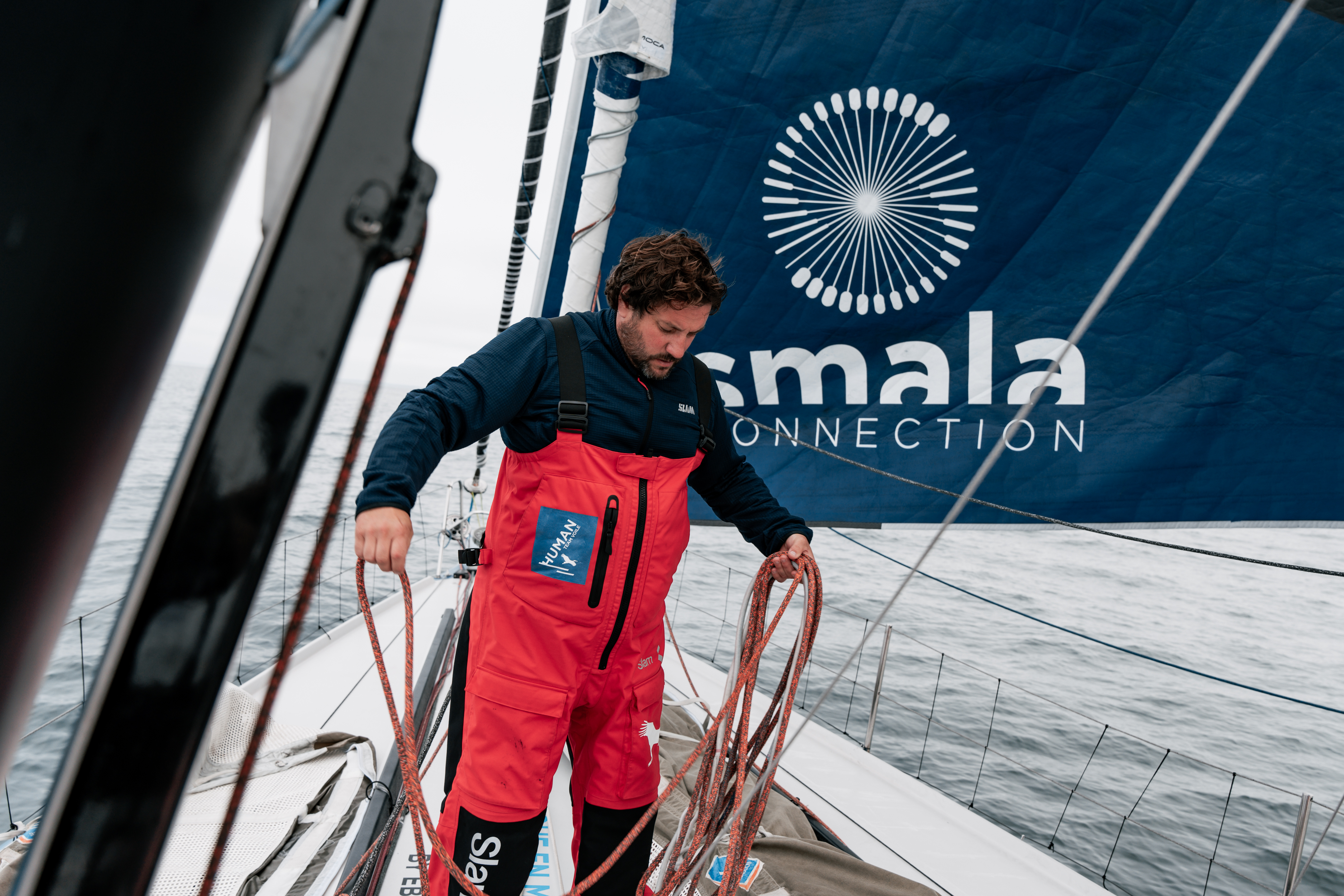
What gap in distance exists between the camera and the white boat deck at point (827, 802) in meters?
2.12

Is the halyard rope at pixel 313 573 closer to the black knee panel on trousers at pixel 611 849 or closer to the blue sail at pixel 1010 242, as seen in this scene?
the black knee panel on trousers at pixel 611 849

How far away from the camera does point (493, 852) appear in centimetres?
143

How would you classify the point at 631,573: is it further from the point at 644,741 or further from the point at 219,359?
the point at 219,359

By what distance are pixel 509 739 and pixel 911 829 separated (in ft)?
5.43

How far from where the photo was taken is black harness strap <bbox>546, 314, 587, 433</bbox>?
4.70 feet

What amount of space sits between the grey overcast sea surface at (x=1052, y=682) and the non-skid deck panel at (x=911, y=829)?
107 mm

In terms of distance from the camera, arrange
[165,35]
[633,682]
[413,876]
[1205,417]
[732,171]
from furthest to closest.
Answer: [732,171] → [1205,417] → [413,876] → [633,682] → [165,35]

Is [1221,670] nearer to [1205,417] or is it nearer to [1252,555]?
[1205,417]

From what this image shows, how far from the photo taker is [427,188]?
376mm

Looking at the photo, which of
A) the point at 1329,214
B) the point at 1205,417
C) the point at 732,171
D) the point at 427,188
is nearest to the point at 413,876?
the point at 427,188

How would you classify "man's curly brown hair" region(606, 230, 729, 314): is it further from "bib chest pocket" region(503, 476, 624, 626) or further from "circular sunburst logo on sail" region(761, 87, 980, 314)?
"circular sunburst logo on sail" region(761, 87, 980, 314)

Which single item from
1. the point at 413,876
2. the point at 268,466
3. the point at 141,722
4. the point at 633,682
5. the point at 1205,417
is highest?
the point at 1205,417

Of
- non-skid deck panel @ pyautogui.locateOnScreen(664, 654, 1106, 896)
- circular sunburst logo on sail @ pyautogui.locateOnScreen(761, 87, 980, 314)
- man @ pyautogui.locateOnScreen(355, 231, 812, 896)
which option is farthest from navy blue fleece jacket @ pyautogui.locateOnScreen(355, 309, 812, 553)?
circular sunburst logo on sail @ pyautogui.locateOnScreen(761, 87, 980, 314)

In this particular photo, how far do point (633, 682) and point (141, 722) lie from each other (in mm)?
1275
